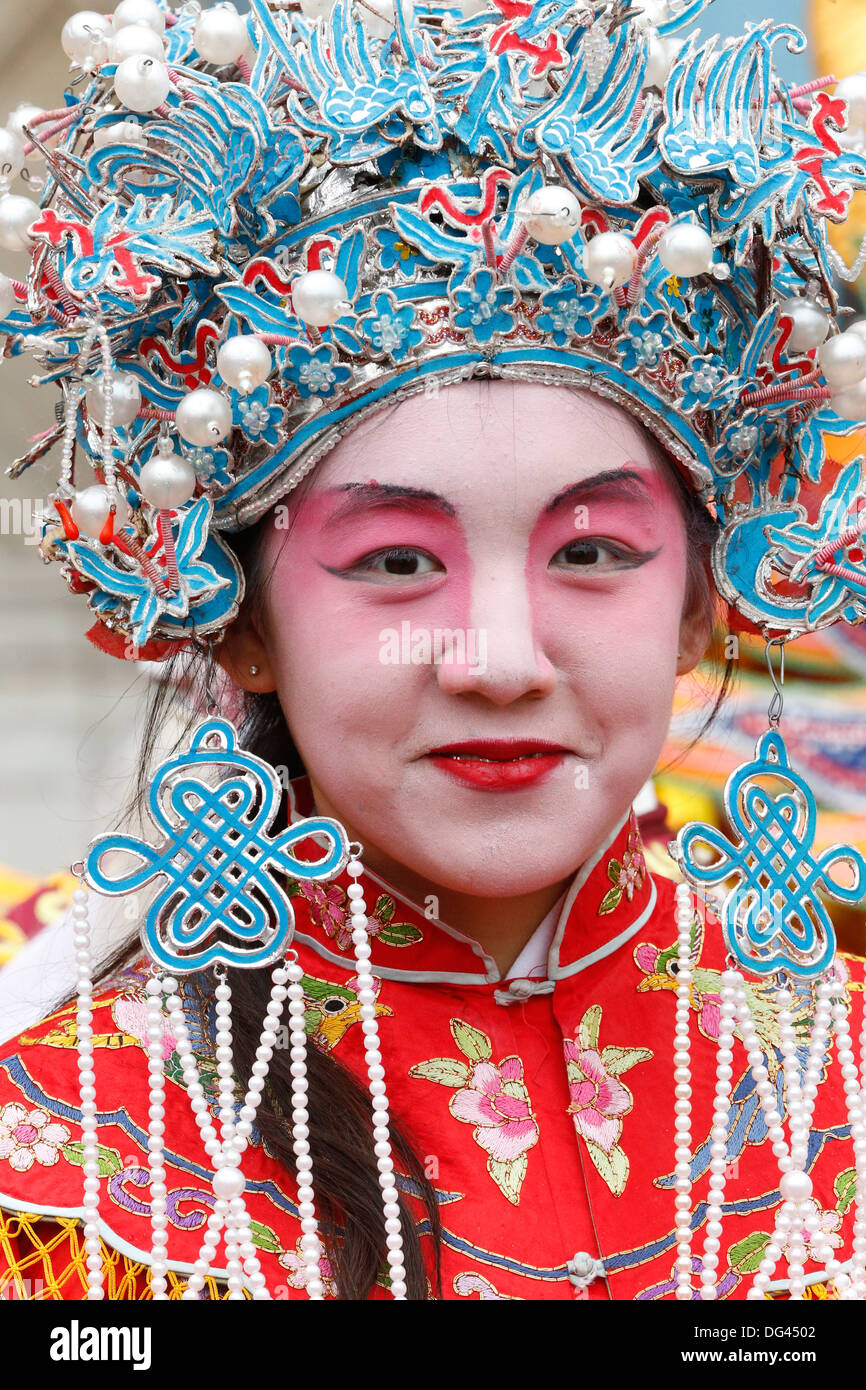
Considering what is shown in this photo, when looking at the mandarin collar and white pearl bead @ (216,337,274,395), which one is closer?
white pearl bead @ (216,337,274,395)

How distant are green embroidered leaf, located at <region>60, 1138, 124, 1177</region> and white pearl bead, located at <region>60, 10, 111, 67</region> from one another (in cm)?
125

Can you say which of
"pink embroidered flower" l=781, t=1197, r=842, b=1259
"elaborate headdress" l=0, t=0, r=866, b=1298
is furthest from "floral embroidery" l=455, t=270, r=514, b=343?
"pink embroidered flower" l=781, t=1197, r=842, b=1259

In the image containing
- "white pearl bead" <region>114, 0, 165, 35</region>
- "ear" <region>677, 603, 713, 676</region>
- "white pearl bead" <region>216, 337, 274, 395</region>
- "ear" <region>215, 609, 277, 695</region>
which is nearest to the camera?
"white pearl bead" <region>216, 337, 274, 395</region>

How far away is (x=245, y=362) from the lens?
1.94 m

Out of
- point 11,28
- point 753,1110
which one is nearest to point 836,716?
point 753,1110

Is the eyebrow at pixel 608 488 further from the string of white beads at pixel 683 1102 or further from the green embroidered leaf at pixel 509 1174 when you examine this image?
the green embroidered leaf at pixel 509 1174

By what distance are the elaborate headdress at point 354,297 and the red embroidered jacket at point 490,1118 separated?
0.05 meters

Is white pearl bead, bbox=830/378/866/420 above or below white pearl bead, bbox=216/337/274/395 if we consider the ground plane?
above

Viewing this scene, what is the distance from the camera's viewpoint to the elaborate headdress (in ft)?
6.40

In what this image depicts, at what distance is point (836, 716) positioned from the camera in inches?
127

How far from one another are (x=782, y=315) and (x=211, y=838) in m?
0.93

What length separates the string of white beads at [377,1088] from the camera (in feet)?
6.07

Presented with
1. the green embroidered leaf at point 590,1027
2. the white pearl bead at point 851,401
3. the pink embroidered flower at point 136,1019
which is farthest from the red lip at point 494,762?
the white pearl bead at point 851,401

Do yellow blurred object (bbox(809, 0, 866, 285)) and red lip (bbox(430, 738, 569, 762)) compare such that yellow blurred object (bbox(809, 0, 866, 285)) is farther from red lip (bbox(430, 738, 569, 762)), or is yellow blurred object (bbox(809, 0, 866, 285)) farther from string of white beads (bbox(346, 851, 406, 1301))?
string of white beads (bbox(346, 851, 406, 1301))
